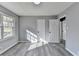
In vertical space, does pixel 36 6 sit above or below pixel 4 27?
above

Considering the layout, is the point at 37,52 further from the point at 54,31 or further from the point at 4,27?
the point at 54,31

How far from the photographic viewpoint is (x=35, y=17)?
7.35m

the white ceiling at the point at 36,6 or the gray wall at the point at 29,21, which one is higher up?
the white ceiling at the point at 36,6

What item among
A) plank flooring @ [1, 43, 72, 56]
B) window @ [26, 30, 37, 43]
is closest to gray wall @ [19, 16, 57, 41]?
window @ [26, 30, 37, 43]

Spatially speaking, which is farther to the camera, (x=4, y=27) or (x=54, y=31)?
(x=54, y=31)

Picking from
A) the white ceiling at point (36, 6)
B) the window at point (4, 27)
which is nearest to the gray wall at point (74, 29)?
the white ceiling at point (36, 6)

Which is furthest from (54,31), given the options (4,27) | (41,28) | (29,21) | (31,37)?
(4,27)

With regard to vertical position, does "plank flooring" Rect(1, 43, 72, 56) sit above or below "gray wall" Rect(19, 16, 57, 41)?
below

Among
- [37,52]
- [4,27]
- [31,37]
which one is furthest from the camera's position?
[31,37]

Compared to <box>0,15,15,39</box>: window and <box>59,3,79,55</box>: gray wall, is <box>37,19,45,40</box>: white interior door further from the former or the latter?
<box>59,3,79,55</box>: gray wall

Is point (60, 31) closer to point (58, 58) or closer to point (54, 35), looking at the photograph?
point (54, 35)

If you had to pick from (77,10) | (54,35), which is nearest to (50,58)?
(77,10)

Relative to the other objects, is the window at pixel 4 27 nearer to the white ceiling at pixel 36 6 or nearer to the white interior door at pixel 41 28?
the white ceiling at pixel 36 6

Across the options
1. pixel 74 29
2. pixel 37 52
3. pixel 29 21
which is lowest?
pixel 37 52
